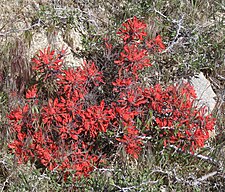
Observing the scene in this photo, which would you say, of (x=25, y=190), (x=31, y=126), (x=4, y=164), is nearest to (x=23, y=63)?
(x=31, y=126)

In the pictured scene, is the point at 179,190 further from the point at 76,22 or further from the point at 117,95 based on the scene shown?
the point at 76,22

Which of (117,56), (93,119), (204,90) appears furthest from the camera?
(204,90)

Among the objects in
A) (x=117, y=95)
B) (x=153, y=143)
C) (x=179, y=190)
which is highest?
(x=117, y=95)

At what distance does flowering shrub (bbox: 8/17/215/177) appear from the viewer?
10.3ft

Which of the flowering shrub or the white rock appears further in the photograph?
the white rock

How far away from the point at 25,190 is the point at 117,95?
1.08 m

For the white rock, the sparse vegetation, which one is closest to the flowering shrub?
the sparse vegetation

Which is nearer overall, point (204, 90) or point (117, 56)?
point (117, 56)

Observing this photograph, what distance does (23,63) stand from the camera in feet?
12.3

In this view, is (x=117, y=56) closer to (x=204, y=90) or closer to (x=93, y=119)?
(x=93, y=119)

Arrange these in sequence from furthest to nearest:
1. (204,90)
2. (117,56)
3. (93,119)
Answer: (204,90) → (117,56) → (93,119)

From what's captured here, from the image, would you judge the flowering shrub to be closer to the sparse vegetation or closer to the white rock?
the sparse vegetation

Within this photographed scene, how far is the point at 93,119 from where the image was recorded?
308cm

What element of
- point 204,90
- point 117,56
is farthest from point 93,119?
point 204,90
